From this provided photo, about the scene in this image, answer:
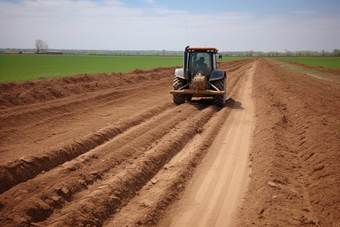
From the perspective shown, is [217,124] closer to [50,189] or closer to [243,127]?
[243,127]

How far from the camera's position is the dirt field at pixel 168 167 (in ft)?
14.0

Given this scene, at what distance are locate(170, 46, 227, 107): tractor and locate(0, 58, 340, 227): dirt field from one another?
119 centimetres

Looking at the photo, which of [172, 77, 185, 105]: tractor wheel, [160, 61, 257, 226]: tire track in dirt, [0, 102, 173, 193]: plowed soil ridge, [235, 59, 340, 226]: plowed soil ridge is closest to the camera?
[235, 59, 340, 226]: plowed soil ridge

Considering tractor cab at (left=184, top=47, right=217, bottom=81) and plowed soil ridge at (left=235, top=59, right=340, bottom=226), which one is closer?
plowed soil ridge at (left=235, top=59, right=340, bottom=226)

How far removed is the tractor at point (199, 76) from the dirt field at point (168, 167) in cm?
119

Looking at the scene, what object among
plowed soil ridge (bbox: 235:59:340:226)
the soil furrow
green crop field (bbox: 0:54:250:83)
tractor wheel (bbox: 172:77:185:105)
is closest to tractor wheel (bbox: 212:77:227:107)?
tractor wheel (bbox: 172:77:185:105)

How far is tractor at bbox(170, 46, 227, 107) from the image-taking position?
11.7 meters

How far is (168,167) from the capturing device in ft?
20.0

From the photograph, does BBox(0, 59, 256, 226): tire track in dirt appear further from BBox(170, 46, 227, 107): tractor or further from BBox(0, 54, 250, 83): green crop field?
BBox(0, 54, 250, 83): green crop field

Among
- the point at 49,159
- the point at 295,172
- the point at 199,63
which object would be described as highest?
the point at 199,63

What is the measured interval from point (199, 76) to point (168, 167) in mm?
6356

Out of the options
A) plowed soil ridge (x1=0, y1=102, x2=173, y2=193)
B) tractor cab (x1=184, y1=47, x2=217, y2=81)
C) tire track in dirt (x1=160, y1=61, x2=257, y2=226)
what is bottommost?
tire track in dirt (x1=160, y1=61, x2=257, y2=226)

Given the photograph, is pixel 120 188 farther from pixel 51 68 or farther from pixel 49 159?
pixel 51 68

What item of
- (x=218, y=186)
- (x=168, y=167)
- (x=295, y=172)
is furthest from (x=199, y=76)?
(x=218, y=186)
